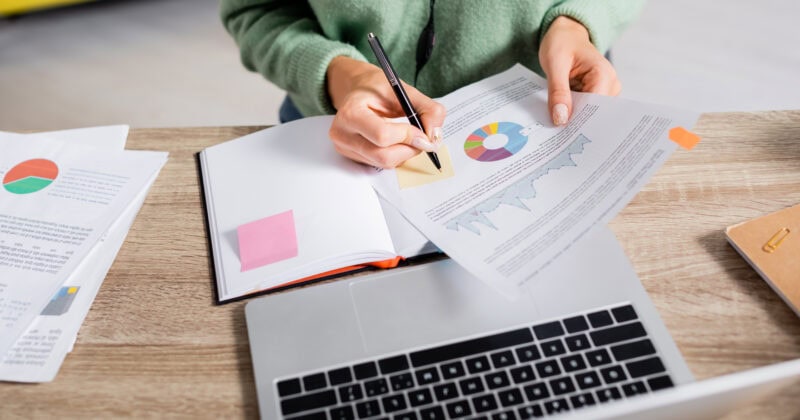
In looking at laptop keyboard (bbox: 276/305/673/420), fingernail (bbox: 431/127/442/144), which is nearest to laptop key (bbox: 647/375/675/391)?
laptop keyboard (bbox: 276/305/673/420)

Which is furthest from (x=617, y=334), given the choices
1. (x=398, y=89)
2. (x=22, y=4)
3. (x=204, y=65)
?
(x=22, y=4)

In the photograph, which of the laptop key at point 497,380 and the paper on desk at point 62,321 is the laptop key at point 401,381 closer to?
the laptop key at point 497,380

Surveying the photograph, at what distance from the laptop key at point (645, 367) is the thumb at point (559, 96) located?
276 mm

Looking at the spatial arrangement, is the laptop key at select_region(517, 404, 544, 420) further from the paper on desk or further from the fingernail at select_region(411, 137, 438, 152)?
the paper on desk

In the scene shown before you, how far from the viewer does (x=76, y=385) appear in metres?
0.52

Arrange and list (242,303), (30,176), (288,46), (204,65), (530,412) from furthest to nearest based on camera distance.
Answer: (204,65) → (288,46) → (30,176) → (242,303) → (530,412)

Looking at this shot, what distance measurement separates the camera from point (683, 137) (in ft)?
1.92

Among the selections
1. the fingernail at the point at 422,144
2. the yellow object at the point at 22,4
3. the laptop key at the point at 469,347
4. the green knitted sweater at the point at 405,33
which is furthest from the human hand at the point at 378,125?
the yellow object at the point at 22,4

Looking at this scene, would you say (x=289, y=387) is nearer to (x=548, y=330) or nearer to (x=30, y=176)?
(x=548, y=330)

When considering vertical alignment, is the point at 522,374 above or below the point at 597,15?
below

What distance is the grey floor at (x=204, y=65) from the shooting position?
6.27ft

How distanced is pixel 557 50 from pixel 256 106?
1.41 metres

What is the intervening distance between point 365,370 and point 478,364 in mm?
96

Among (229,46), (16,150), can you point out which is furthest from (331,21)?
(229,46)
